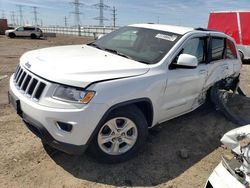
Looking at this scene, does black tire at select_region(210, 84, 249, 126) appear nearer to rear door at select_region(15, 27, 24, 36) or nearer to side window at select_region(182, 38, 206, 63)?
side window at select_region(182, 38, 206, 63)

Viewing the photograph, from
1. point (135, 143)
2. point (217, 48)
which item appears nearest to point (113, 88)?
point (135, 143)

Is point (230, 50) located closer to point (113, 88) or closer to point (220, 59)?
point (220, 59)

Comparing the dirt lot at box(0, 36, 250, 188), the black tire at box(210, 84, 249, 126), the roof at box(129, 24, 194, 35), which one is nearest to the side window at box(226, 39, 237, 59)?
the black tire at box(210, 84, 249, 126)

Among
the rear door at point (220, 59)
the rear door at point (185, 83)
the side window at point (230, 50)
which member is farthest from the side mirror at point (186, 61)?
the side window at point (230, 50)

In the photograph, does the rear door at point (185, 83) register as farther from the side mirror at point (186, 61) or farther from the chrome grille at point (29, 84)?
the chrome grille at point (29, 84)

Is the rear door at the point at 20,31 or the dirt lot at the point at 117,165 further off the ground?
the dirt lot at the point at 117,165

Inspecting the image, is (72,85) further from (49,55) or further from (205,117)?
(205,117)

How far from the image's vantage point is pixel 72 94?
9.92ft

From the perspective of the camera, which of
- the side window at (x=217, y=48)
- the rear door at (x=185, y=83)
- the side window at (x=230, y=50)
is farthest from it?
the side window at (x=230, y=50)

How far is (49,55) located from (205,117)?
10.8ft

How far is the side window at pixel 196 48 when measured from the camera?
4351 millimetres

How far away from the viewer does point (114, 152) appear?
3.53m

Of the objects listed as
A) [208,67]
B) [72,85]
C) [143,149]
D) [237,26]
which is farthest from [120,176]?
[237,26]

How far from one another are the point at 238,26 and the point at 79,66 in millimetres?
12790
